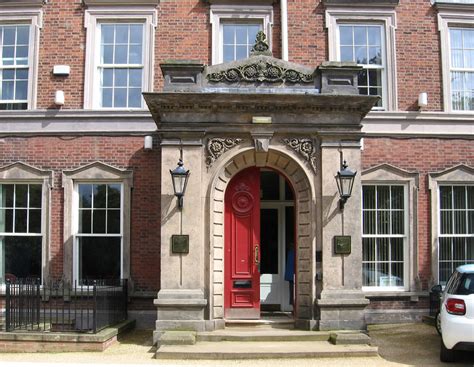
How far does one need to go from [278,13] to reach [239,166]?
4598mm

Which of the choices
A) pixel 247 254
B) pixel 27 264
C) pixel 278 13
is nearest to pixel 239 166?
pixel 247 254

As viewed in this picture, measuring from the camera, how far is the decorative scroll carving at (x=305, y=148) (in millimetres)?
11062

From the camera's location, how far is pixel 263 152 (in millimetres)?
11070

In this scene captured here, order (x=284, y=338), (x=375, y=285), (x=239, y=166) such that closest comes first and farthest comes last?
1. (x=284, y=338)
2. (x=239, y=166)
3. (x=375, y=285)

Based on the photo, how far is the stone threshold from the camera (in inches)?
397

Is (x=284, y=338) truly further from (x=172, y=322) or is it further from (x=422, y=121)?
(x=422, y=121)

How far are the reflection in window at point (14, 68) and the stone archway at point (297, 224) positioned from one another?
5.78 meters

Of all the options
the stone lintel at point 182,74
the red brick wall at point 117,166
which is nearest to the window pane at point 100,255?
the red brick wall at point 117,166

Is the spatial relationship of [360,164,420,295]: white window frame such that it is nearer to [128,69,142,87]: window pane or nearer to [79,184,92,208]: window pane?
[128,69,142,87]: window pane

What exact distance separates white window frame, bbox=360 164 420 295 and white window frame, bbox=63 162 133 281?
5.49 m

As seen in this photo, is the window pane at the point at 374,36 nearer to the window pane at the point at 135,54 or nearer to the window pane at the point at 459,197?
the window pane at the point at 459,197

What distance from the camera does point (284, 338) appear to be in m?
10.3

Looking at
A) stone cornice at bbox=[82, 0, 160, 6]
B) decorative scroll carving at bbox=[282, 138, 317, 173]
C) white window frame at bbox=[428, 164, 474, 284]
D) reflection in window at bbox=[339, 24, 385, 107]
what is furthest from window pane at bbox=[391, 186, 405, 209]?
stone cornice at bbox=[82, 0, 160, 6]

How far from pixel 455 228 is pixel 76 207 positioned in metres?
8.90
